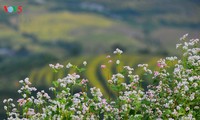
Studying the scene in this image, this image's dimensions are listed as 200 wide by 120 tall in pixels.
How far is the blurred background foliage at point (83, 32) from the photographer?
129ft

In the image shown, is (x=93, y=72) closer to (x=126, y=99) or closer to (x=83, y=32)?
(x=83, y=32)

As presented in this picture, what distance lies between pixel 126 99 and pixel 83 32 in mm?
45152

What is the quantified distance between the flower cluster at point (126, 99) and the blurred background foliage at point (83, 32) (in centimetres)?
2747

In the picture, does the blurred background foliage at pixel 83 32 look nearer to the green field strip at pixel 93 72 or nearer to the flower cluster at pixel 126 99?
the green field strip at pixel 93 72

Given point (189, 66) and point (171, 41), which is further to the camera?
point (171, 41)

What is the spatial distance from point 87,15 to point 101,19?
86.6 inches

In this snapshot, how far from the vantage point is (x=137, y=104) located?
4.57 metres

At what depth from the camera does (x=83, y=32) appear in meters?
49.7

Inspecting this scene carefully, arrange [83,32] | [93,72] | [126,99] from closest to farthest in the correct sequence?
[126,99] < [93,72] < [83,32]

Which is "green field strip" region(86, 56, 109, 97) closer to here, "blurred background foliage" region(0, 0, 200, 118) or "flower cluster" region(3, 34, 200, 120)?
"blurred background foliage" region(0, 0, 200, 118)

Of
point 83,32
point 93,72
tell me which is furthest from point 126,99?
point 83,32

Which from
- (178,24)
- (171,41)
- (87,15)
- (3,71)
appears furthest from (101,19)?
(3,71)

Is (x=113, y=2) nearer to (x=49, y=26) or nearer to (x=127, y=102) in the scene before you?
(x=49, y=26)

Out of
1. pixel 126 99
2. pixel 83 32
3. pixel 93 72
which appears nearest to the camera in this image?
pixel 126 99
